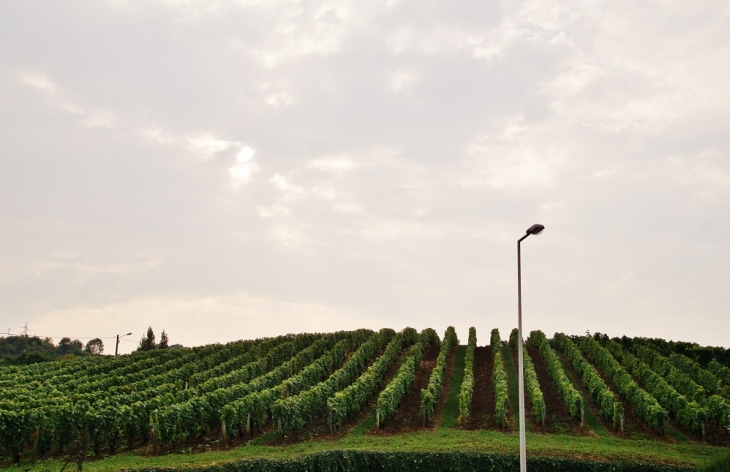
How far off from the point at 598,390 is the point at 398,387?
1702cm

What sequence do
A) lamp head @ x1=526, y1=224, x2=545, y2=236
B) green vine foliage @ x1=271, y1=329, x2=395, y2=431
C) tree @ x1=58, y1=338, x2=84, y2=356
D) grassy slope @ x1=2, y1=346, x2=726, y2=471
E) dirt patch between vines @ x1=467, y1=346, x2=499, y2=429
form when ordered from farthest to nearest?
tree @ x1=58, y1=338, x2=84, y2=356
dirt patch between vines @ x1=467, y1=346, x2=499, y2=429
green vine foliage @ x1=271, y1=329, x2=395, y2=431
grassy slope @ x1=2, y1=346, x2=726, y2=471
lamp head @ x1=526, y1=224, x2=545, y2=236

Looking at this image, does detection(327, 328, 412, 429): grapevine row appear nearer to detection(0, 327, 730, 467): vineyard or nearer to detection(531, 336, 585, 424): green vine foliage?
detection(0, 327, 730, 467): vineyard

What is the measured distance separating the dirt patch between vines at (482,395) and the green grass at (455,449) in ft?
9.16

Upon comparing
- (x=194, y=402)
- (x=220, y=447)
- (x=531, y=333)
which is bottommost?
(x=220, y=447)

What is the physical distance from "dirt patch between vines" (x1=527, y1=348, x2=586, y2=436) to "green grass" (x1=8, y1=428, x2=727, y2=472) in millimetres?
2041

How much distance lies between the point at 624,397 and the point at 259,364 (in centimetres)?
3590

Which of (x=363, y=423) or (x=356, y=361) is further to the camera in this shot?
(x=356, y=361)

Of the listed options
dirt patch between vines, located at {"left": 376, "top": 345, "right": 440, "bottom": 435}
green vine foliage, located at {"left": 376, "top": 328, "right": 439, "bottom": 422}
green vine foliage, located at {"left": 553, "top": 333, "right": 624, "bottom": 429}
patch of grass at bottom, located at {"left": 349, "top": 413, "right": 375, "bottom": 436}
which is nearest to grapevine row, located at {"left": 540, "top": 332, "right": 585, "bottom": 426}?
green vine foliage, located at {"left": 553, "top": 333, "right": 624, "bottom": 429}

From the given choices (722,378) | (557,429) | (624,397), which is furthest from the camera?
(722,378)

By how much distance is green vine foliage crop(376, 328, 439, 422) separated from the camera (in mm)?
48875

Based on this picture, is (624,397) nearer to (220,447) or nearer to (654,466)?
(654,466)

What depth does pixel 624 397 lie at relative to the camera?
181 ft

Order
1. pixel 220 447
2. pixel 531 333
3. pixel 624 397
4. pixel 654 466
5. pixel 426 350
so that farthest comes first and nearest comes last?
1. pixel 531 333
2. pixel 426 350
3. pixel 624 397
4. pixel 220 447
5. pixel 654 466

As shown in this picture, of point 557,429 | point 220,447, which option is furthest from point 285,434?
point 557,429
